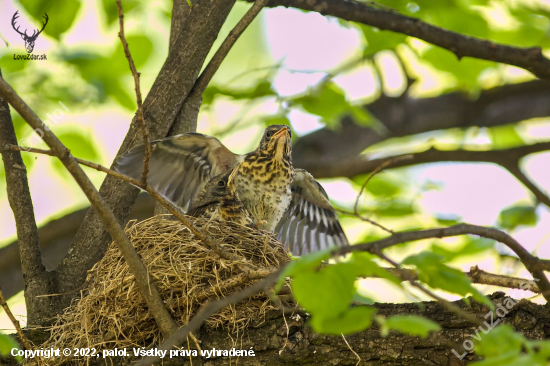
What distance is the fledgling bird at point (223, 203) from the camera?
139 inches

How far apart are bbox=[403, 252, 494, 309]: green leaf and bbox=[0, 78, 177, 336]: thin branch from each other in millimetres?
1263

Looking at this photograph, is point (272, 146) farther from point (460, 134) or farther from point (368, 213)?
point (460, 134)

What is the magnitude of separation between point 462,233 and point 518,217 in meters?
2.43

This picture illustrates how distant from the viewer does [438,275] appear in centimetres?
134

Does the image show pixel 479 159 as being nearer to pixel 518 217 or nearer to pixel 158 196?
pixel 518 217

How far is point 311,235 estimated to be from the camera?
4.41 m

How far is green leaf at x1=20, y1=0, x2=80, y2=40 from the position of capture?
3.23 m

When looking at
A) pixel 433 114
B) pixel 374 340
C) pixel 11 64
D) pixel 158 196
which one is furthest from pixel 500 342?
pixel 433 114

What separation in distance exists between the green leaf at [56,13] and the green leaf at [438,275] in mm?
2788

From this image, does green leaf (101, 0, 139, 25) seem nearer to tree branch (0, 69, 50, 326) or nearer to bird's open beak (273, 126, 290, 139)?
tree branch (0, 69, 50, 326)

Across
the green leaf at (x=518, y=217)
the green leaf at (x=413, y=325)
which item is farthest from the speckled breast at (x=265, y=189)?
the green leaf at (x=413, y=325)

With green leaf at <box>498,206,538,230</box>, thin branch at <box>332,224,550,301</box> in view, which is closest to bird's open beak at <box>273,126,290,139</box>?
green leaf at <box>498,206,538,230</box>

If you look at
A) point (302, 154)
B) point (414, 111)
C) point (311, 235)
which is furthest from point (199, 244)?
point (414, 111)

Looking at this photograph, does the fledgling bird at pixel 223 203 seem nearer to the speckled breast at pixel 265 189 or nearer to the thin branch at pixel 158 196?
the speckled breast at pixel 265 189
